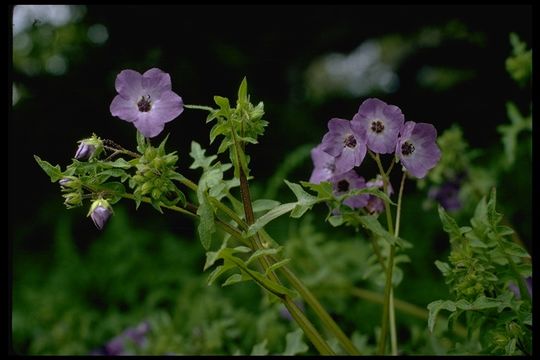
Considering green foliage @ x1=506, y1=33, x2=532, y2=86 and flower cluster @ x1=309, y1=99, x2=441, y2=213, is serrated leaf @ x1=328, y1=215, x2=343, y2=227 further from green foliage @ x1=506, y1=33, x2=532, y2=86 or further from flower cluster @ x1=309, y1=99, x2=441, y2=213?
green foliage @ x1=506, y1=33, x2=532, y2=86

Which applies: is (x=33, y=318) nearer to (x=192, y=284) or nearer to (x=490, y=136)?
(x=192, y=284)

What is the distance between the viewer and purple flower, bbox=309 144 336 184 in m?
1.40

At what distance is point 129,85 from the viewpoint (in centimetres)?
124

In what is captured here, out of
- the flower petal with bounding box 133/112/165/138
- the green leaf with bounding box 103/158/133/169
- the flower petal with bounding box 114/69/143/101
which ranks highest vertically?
the flower petal with bounding box 114/69/143/101

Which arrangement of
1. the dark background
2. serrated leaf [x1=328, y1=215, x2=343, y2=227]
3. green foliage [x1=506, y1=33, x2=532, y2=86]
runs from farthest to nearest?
the dark background → green foliage [x1=506, y1=33, x2=532, y2=86] → serrated leaf [x1=328, y1=215, x2=343, y2=227]

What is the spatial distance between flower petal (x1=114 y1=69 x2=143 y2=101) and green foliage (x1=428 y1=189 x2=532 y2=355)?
636mm

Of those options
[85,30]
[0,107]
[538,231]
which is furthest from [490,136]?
[0,107]

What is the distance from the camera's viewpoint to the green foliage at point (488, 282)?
1.27m

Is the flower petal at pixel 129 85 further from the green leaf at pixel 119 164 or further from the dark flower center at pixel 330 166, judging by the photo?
the dark flower center at pixel 330 166

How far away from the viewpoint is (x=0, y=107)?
204cm

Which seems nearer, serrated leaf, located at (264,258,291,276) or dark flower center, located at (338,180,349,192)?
serrated leaf, located at (264,258,291,276)

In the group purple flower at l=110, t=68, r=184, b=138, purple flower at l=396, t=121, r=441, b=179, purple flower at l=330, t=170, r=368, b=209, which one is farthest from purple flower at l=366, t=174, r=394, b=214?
purple flower at l=110, t=68, r=184, b=138

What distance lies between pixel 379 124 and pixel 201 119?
8.34 feet

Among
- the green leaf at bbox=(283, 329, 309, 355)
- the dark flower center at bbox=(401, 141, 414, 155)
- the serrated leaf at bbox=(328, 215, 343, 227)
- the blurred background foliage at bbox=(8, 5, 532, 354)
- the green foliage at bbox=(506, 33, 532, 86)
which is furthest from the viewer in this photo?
the blurred background foliage at bbox=(8, 5, 532, 354)
